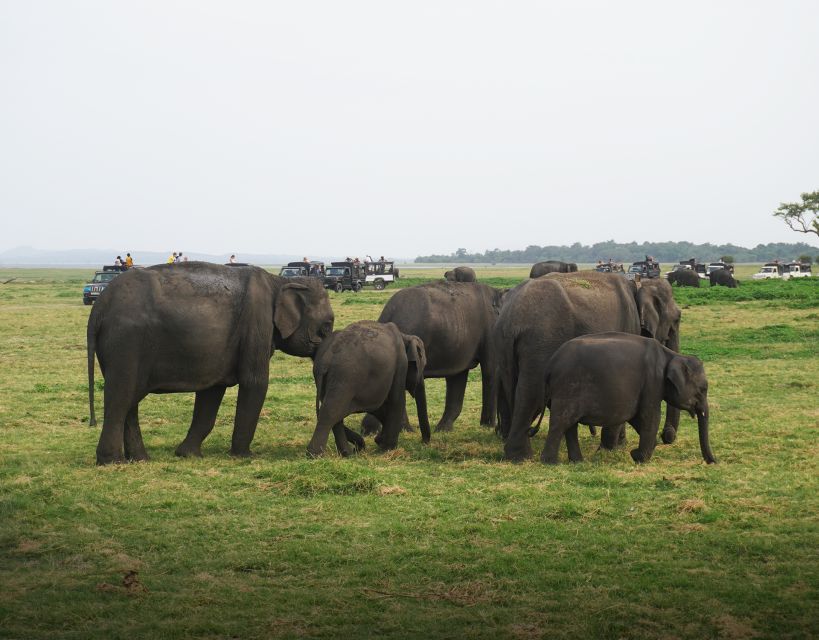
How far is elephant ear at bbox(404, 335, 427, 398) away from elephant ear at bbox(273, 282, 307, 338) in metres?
1.37

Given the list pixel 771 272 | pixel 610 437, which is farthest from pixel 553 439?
pixel 771 272

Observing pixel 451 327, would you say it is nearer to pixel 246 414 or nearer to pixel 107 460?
pixel 246 414

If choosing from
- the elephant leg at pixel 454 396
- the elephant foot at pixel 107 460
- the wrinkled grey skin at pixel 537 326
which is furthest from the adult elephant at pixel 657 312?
the elephant foot at pixel 107 460

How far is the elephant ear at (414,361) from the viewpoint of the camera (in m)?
13.2

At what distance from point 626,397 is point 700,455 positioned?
65.7 inches

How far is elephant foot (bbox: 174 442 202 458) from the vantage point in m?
12.8

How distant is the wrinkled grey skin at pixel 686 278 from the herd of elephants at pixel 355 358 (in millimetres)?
45708

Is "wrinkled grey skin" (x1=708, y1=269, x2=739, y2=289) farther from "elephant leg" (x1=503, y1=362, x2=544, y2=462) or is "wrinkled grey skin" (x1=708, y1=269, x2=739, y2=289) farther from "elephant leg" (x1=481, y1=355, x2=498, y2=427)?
"elephant leg" (x1=503, y1=362, x2=544, y2=462)

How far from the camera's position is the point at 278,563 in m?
8.23

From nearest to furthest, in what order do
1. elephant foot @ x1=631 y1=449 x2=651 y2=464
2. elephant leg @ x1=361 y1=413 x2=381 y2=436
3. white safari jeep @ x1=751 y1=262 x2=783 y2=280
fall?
elephant foot @ x1=631 y1=449 x2=651 y2=464 < elephant leg @ x1=361 y1=413 x2=381 y2=436 < white safari jeep @ x1=751 y1=262 x2=783 y2=280

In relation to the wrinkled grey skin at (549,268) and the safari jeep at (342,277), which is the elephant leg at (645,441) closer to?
the wrinkled grey skin at (549,268)

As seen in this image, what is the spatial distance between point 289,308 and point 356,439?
183 cm

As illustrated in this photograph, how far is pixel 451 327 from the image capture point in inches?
597

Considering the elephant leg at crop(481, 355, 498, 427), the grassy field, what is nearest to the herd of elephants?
the grassy field
